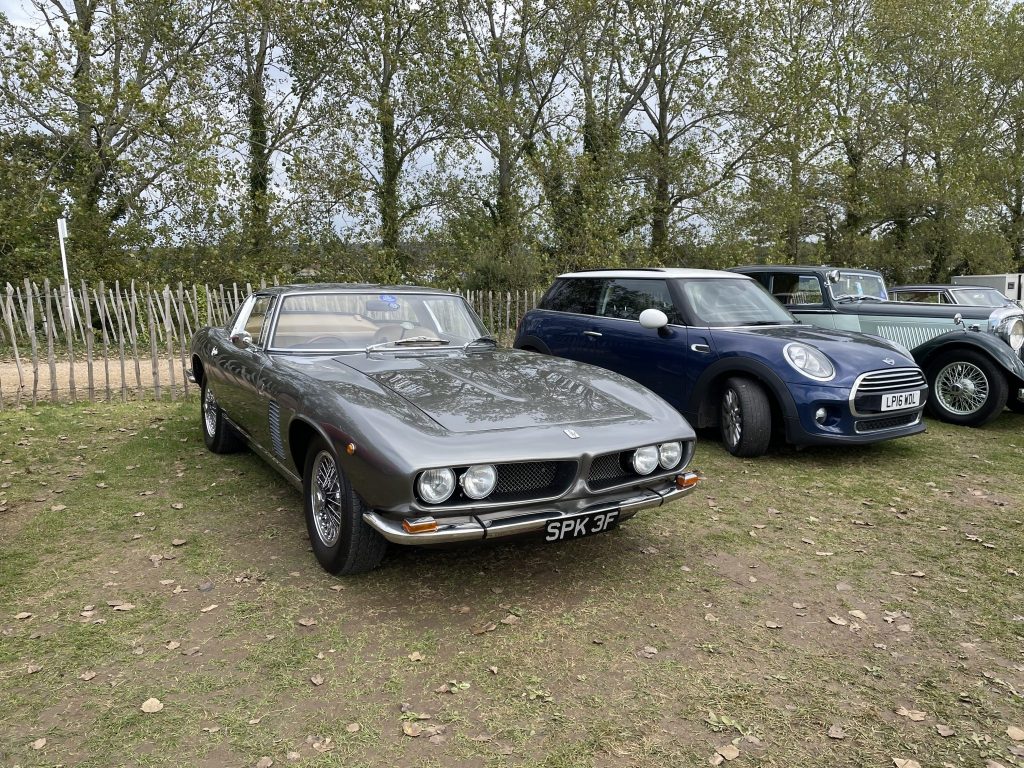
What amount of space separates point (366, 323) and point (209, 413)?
241cm

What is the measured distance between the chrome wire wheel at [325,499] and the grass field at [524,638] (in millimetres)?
264

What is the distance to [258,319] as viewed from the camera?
197 inches

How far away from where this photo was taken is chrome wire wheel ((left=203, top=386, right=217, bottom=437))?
20.1 feet

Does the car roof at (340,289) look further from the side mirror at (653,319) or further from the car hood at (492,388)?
the side mirror at (653,319)

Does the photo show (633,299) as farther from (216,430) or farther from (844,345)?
(216,430)

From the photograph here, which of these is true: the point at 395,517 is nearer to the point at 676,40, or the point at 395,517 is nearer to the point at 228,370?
the point at 228,370

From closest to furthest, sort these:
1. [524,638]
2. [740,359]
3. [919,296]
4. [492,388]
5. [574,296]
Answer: [524,638]
[492,388]
[740,359]
[574,296]
[919,296]

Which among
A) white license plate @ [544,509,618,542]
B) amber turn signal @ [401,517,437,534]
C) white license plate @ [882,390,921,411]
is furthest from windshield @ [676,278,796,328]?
amber turn signal @ [401,517,437,534]

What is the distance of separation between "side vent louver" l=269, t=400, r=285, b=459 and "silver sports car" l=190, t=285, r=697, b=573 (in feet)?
0.06

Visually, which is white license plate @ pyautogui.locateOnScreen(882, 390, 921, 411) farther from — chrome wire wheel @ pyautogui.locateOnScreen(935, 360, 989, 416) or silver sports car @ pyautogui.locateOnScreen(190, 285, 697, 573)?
silver sports car @ pyautogui.locateOnScreen(190, 285, 697, 573)

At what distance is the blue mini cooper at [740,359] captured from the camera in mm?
5730

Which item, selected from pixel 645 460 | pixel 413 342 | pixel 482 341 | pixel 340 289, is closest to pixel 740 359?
pixel 482 341

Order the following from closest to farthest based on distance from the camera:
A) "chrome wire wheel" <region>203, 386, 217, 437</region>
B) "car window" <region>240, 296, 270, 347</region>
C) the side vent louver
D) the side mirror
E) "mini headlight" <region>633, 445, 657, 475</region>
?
"mini headlight" <region>633, 445, 657, 475</region> → the side vent louver → "car window" <region>240, 296, 270, 347</region> → "chrome wire wheel" <region>203, 386, 217, 437</region> → the side mirror

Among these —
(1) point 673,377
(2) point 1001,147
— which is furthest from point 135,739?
(2) point 1001,147
